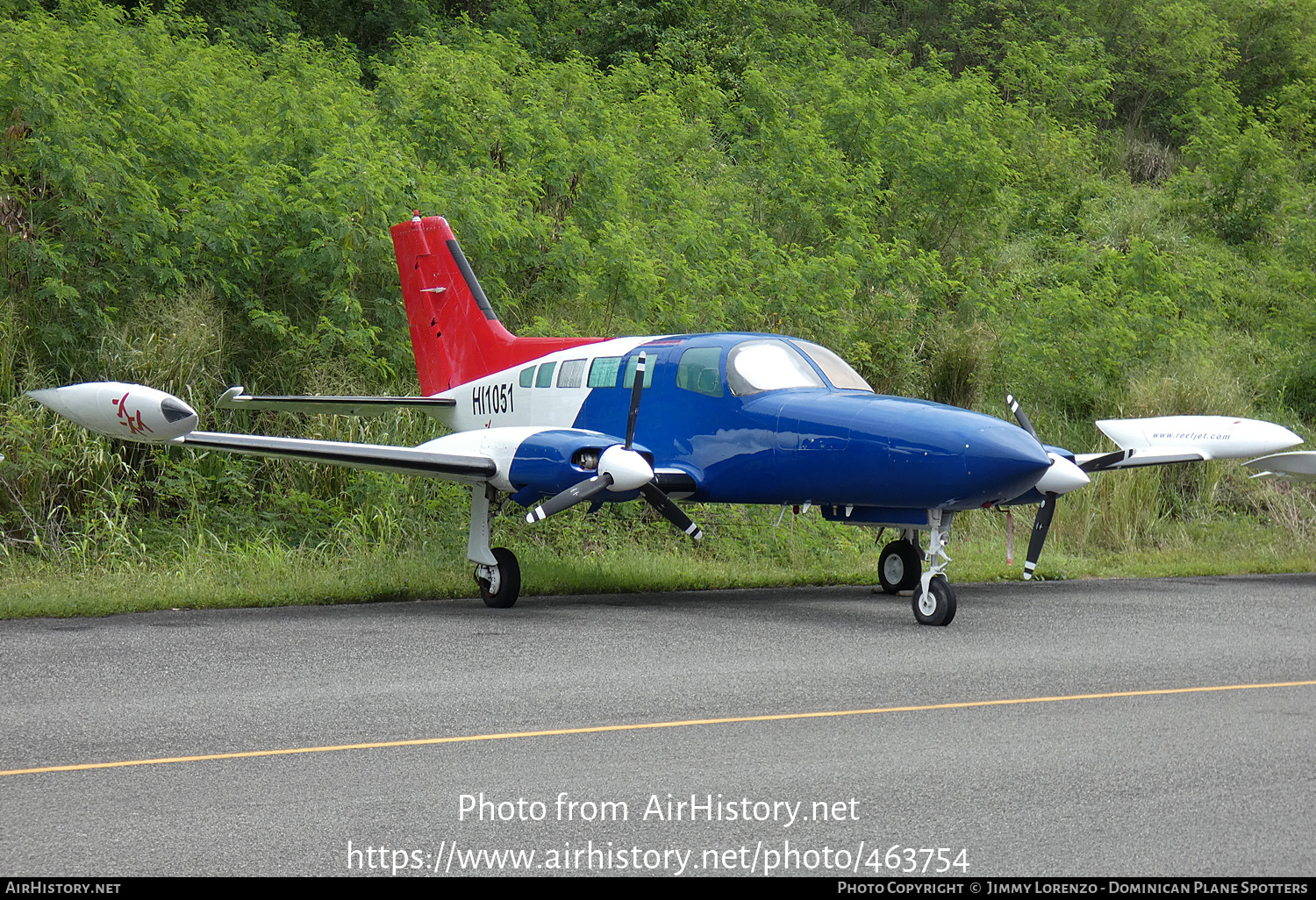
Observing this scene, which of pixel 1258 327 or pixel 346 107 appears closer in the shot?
pixel 346 107

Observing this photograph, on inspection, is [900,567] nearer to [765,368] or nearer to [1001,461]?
[765,368]

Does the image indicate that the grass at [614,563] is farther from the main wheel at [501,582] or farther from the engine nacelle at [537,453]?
the engine nacelle at [537,453]

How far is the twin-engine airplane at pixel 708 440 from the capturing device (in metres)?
10.5

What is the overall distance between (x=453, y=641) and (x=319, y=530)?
5.37m

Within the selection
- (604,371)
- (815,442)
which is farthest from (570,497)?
(815,442)

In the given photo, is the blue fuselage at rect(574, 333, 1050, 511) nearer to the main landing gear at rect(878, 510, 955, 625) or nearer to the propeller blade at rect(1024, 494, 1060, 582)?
the main landing gear at rect(878, 510, 955, 625)

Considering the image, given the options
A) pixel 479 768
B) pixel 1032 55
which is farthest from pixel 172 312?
pixel 1032 55

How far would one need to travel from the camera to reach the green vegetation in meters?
14.5

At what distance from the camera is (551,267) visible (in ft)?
60.8

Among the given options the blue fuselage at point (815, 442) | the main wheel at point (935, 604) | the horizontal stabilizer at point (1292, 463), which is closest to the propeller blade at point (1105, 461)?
the blue fuselage at point (815, 442)

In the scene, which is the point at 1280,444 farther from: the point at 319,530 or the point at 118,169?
the point at 118,169

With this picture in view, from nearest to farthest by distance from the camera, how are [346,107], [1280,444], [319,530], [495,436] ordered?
[495,436], [1280,444], [319,530], [346,107]

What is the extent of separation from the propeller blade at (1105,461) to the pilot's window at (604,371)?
5031 millimetres

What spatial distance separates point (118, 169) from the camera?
15.2 m
